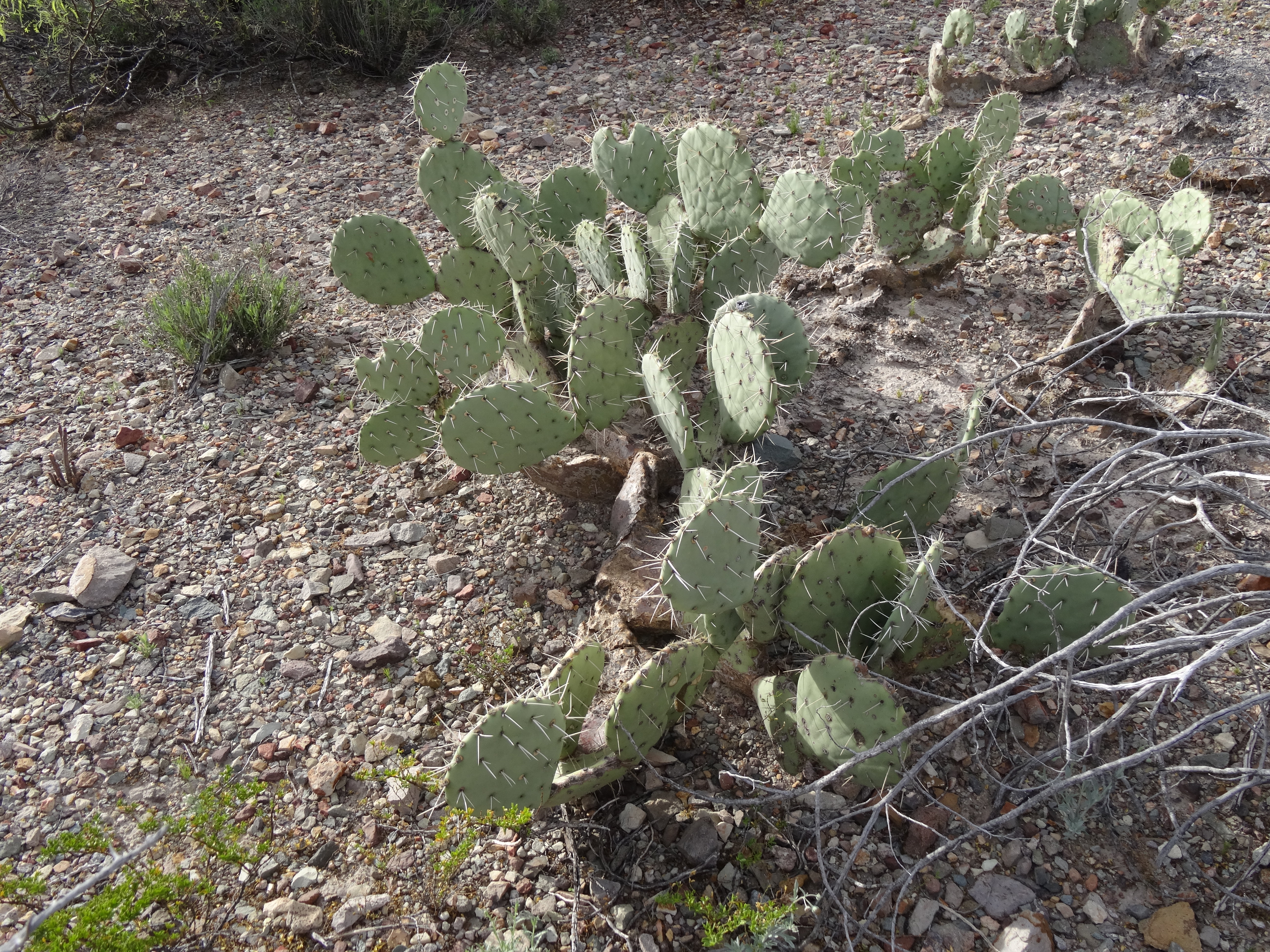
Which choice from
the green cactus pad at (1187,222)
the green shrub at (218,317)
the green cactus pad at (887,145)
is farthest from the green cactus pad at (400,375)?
the green cactus pad at (1187,222)

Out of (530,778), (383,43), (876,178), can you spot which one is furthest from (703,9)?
(530,778)

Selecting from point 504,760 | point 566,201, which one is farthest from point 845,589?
point 566,201

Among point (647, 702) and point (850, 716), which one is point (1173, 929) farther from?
point (647, 702)

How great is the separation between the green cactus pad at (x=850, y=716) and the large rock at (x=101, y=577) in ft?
7.79

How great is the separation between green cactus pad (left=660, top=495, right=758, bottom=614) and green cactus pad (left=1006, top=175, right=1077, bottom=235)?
8.68 ft

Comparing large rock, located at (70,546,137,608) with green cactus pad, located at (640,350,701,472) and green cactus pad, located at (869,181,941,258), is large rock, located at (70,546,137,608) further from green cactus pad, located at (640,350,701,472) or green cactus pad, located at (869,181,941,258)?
green cactus pad, located at (869,181,941,258)

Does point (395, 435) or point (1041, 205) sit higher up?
point (1041, 205)

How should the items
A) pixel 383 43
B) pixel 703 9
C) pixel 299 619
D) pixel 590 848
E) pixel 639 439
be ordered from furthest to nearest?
pixel 703 9 → pixel 383 43 → pixel 639 439 → pixel 299 619 → pixel 590 848

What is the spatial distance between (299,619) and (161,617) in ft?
1.55

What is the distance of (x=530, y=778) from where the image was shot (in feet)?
6.59

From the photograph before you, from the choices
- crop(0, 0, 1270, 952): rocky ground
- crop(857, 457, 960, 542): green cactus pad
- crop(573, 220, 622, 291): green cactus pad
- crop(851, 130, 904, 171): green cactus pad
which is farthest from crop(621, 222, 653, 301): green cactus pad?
crop(851, 130, 904, 171): green cactus pad

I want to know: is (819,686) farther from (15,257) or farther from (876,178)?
(15,257)

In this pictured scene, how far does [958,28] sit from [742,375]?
4.30m

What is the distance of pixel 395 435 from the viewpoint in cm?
307
